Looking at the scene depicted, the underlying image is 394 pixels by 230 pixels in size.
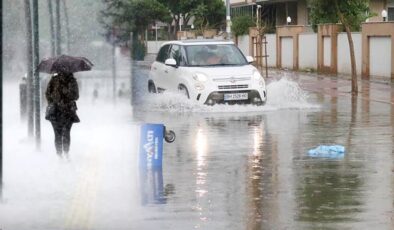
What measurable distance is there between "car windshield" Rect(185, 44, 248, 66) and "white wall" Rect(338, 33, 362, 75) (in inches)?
523

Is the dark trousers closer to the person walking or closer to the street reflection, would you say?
the person walking

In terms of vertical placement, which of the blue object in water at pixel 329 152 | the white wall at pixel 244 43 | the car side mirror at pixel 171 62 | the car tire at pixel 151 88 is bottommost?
the blue object in water at pixel 329 152

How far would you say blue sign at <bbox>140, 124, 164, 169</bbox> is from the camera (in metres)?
11.0

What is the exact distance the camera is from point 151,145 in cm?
1107

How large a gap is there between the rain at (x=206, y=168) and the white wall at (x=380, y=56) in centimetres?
962

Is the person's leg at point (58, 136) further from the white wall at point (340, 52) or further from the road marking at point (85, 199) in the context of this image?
the white wall at point (340, 52)

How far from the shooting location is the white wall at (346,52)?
33.0 meters

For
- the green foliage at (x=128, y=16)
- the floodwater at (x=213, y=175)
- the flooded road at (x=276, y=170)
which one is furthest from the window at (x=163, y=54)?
the green foliage at (x=128, y=16)

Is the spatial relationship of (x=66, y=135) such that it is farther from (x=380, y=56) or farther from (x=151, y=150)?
(x=380, y=56)

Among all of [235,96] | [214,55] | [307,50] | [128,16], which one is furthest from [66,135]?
[128,16]

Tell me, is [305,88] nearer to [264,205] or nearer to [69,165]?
[69,165]

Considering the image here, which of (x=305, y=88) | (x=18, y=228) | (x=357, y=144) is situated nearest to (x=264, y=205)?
(x=18, y=228)

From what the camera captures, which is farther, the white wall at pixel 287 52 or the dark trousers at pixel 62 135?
the white wall at pixel 287 52

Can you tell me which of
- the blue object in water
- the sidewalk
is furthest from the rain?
the sidewalk
